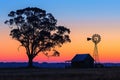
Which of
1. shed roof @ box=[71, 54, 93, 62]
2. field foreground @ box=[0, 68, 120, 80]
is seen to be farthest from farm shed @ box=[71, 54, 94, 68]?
field foreground @ box=[0, 68, 120, 80]

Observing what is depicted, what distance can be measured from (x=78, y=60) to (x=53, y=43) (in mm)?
8456

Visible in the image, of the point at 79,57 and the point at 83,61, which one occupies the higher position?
the point at 79,57

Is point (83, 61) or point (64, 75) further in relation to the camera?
point (83, 61)

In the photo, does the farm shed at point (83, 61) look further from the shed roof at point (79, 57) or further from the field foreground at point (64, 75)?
the field foreground at point (64, 75)

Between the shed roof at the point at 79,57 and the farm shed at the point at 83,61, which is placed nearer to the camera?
the farm shed at the point at 83,61

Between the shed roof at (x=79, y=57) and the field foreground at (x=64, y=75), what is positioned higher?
the shed roof at (x=79, y=57)

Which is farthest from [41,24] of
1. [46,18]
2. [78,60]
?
[78,60]

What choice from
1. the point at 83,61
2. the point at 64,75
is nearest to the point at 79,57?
the point at 83,61

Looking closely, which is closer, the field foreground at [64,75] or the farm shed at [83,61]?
the field foreground at [64,75]

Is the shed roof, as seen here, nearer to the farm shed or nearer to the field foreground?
the farm shed

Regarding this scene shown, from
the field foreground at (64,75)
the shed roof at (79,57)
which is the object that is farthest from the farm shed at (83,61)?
the field foreground at (64,75)

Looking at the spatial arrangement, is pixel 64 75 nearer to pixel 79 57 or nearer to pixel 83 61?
pixel 83 61

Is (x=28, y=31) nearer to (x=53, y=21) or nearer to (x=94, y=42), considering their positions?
(x=53, y=21)

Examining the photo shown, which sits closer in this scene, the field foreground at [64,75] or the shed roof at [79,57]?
the field foreground at [64,75]
